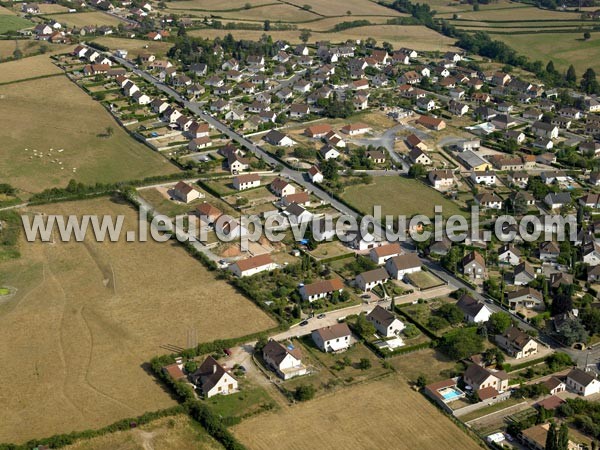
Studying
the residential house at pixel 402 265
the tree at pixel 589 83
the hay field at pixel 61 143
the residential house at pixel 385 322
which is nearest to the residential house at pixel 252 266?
the residential house at pixel 402 265

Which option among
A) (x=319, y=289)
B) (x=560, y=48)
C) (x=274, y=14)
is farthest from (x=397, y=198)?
(x=274, y=14)

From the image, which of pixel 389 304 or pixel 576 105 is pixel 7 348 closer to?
pixel 389 304

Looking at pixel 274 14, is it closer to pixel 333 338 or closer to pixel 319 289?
pixel 319 289

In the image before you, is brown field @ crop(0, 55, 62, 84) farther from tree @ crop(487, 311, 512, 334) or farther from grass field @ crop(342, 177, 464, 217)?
tree @ crop(487, 311, 512, 334)

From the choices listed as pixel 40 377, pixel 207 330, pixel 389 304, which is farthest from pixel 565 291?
pixel 40 377

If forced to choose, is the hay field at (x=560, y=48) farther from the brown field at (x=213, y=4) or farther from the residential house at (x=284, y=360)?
the residential house at (x=284, y=360)

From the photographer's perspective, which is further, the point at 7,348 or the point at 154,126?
the point at 154,126

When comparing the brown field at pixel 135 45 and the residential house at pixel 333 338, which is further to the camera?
the brown field at pixel 135 45
